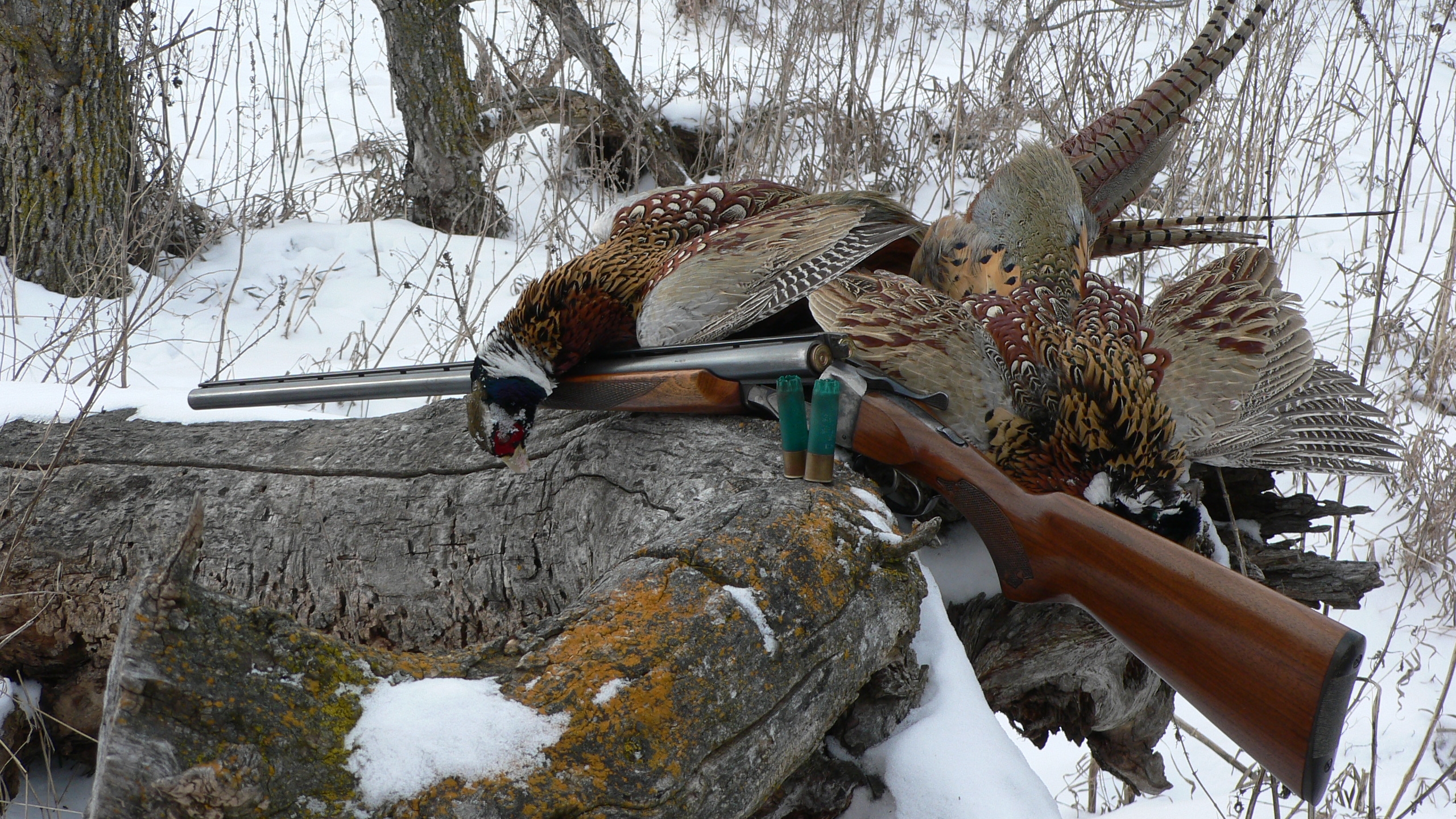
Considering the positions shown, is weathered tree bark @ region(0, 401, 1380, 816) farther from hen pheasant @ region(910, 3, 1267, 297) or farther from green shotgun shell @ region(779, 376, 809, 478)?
hen pheasant @ region(910, 3, 1267, 297)

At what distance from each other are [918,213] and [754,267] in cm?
420

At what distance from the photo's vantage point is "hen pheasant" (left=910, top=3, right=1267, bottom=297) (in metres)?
2.64

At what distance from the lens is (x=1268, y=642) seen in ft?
4.53

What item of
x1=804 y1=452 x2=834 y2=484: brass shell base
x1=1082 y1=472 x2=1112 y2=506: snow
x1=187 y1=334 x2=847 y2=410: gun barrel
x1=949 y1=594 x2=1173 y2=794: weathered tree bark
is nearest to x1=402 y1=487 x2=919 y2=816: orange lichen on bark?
x1=804 y1=452 x2=834 y2=484: brass shell base

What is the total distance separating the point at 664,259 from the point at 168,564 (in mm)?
1837

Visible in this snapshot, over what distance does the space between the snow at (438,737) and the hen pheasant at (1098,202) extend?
1894 millimetres

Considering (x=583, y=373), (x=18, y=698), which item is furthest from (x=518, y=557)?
(x=18, y=698)

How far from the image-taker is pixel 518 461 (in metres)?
2.25

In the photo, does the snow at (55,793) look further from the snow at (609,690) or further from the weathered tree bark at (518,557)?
the snow at (609,690)

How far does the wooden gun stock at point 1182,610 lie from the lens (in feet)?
4.41

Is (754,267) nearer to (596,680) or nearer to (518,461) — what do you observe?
(518,461)

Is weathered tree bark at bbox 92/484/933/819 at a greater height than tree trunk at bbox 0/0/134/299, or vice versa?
tree trunk at bbox 0/0/134/299

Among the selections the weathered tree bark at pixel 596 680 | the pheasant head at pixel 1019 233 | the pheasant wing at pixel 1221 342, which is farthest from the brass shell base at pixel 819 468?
the pheasant head at pixel 1019 233

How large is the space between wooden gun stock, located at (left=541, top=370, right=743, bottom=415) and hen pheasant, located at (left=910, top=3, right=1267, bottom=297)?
956 mm
